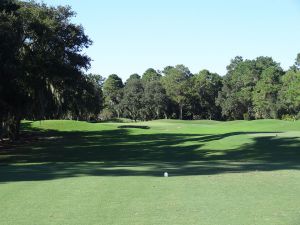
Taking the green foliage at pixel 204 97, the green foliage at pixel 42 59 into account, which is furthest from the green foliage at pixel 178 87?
the green foliage at pixel 42 59

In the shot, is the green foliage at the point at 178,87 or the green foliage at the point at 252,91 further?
the green foliage at the point at 178,87

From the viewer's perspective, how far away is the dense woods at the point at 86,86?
101 feet

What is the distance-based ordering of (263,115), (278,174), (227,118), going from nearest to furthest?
1. (278,174)
2. (263,115)
3. (227,118)

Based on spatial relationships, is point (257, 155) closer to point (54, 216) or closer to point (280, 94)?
point (54, 216)

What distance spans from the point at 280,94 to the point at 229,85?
22.6 meters

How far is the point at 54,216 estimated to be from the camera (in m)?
8.09

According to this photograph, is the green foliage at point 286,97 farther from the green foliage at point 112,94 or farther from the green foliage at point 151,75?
the green foliage at point 151,75

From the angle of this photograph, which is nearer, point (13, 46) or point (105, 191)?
point (105, 191)

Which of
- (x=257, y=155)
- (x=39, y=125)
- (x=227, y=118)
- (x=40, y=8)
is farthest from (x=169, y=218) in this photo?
(x=227, y=118)

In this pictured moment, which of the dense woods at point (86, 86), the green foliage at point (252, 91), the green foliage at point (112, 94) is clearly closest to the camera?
the dense woods at point (86, 86)

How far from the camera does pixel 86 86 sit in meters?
40.2

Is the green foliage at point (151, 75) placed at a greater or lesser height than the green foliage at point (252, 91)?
greater

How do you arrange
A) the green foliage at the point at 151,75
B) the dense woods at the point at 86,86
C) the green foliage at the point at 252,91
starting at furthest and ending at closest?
the green foliage at the point at 151,75 < the green foliage at the point at 252,91 < the dense woods at the point at 86,86

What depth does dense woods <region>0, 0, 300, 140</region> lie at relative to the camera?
30859 mm
